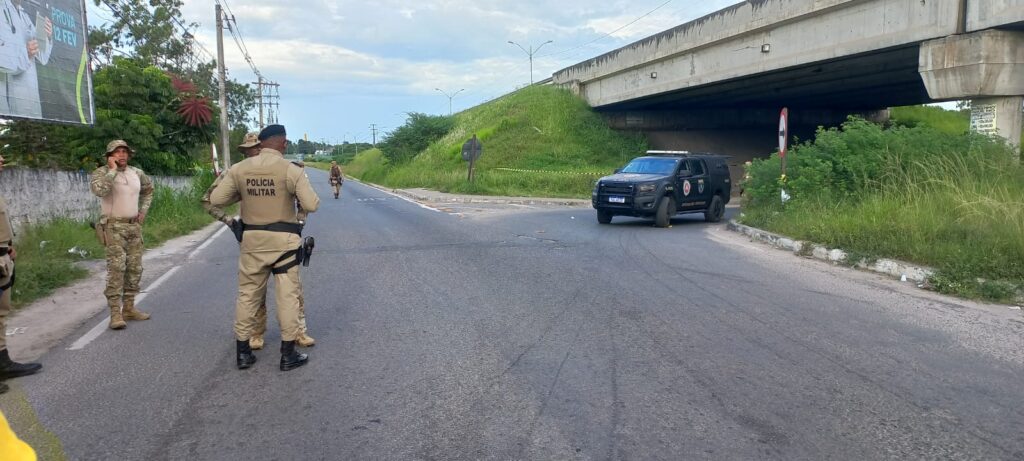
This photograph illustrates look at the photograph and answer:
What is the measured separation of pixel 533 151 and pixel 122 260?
37.4 meters

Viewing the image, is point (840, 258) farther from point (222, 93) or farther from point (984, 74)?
point (222, 93)

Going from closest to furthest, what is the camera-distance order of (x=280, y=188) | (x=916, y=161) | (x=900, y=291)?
(x=280, y=188) → (x=900, y=291) → (x=916, y=161)

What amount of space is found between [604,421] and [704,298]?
419 cm

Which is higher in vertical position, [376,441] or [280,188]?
[280,188]

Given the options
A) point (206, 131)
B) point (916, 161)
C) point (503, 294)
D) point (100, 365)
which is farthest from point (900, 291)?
point (206, 131)

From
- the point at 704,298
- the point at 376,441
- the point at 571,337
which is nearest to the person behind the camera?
the point at 376,441

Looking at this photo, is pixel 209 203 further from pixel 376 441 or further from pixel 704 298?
pixel 704 298

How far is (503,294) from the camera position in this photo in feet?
27.8

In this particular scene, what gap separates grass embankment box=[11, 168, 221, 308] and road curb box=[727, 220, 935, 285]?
10738 mm

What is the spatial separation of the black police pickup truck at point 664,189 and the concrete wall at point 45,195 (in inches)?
447

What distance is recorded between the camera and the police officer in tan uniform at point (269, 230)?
18.2ft

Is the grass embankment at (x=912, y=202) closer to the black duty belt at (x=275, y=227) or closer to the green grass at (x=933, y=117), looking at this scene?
the black duty belt at (x=275, y=227)

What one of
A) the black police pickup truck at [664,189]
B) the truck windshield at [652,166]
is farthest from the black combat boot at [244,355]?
the truck windshield at [652,166]

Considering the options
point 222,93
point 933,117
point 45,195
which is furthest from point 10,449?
point 933,117
